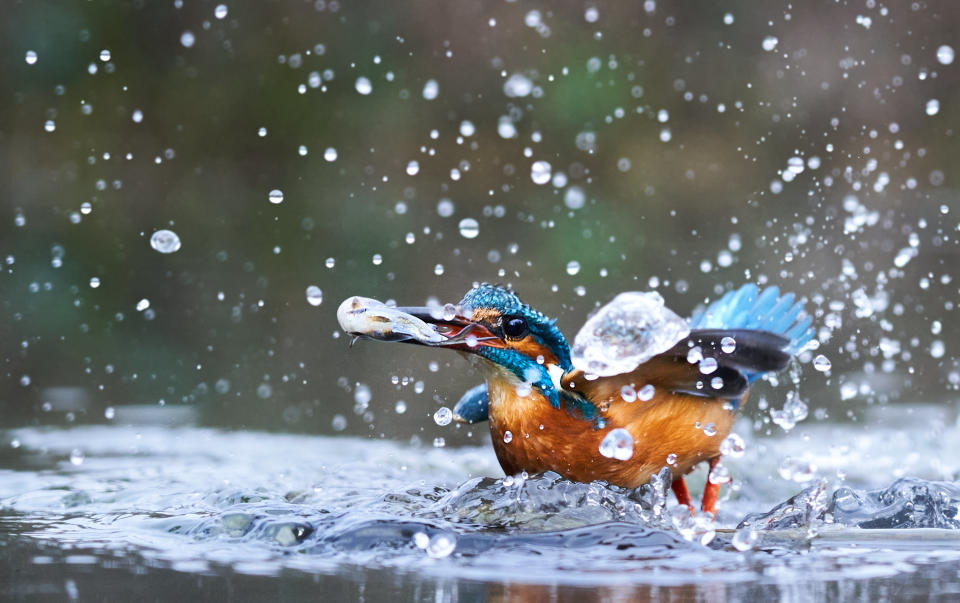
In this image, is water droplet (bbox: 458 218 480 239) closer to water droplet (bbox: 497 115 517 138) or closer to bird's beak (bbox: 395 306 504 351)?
water droplet (bbox: 497 115 517 138)

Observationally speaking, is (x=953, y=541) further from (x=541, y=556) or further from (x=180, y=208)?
(x=180, y=208)

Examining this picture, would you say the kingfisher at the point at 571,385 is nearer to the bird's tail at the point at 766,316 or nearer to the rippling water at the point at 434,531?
the rippling water at the point at 434,531

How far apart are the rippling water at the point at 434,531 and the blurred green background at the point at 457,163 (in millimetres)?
2305

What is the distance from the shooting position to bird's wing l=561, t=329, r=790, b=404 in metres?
2.83

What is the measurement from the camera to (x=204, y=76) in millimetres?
7820

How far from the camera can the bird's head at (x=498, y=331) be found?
2.72m

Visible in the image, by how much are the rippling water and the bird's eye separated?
33cm

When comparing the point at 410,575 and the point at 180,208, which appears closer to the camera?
the point at 410,575

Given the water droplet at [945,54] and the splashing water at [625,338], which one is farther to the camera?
the water droplet at [945,54]

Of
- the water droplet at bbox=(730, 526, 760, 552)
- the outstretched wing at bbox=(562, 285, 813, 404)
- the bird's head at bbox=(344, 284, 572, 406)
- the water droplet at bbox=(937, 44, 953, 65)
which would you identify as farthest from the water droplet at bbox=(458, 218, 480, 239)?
the water droplet at bbox=(937, 44, 953, 65)

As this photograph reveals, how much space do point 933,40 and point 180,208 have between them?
17.4 ft

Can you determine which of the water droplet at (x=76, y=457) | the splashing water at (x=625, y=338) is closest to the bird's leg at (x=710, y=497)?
the splashing water at (x=625, y=338)

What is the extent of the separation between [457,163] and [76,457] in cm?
476

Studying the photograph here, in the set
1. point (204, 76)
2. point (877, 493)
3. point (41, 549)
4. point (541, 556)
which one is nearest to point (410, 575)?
point (541, 556)
